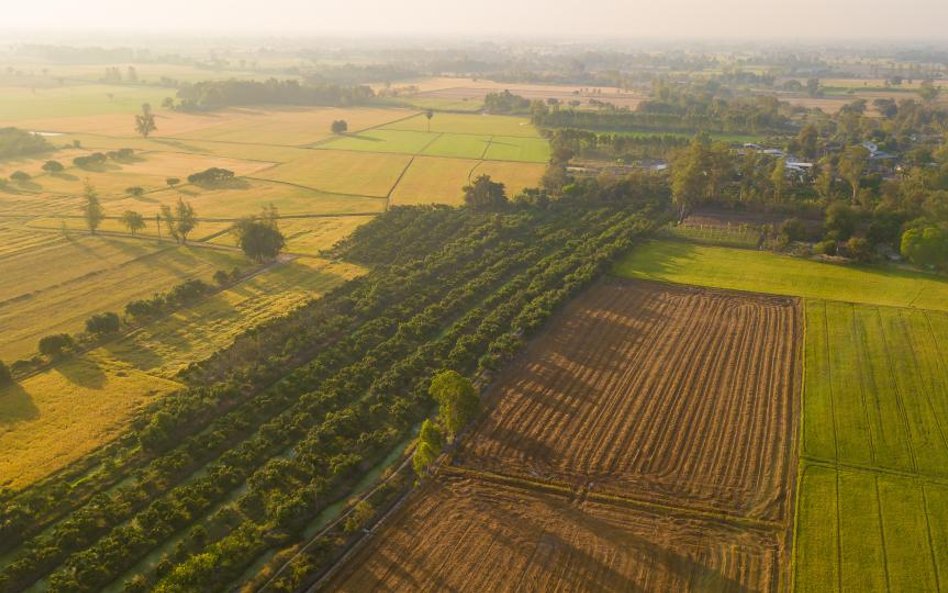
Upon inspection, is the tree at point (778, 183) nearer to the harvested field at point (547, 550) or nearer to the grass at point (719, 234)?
the grass at point (719, 234)

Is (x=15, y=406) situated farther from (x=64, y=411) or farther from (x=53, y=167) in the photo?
(x=53, y=167)

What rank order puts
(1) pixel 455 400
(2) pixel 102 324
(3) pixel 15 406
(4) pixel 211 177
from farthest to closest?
1. (4) pixel 211 177
2. (2) pixel 102 324
3. (3) pixel 15 406
4. (1) pixel 455 400

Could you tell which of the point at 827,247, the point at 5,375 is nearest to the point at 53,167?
the point at 5,375

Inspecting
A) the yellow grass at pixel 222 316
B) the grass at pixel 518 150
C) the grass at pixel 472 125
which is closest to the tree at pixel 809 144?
the grass at pixel 518 150

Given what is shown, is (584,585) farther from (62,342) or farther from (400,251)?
(400,251)

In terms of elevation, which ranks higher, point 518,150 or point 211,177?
point 211,177

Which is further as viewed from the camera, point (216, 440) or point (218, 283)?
point (218, 283)

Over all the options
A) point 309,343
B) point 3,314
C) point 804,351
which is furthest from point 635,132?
point 3,314
